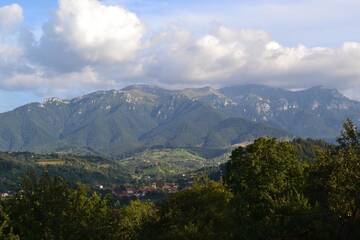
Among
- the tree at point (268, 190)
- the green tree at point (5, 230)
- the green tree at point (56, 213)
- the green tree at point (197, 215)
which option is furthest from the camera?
the tree at point (268, 190)

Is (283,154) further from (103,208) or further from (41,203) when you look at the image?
(41,203)

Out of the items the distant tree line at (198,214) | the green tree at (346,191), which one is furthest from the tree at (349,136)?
the green tree at (346,191)

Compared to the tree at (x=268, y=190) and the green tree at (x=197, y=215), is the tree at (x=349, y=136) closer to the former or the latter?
the tree at (x=268, y=190)

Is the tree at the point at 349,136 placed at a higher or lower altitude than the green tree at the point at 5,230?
higher

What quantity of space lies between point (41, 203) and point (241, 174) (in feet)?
101

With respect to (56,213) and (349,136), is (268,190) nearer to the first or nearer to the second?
(349,136)

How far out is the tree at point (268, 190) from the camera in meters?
55.7

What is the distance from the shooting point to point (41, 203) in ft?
182

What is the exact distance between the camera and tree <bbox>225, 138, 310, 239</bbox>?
2192 inches

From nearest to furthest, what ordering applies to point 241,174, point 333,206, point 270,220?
point 333,206, point 270,220, point 241,174

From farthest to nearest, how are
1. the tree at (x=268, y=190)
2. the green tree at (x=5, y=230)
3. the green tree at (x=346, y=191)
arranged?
1. the tree at (x=268, y=190)
2. the green tree at (x=346, y=191)
3. the green tree at (x=5, y=230)

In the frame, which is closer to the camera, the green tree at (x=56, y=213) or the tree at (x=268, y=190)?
the green tree at (x=56, y=213)

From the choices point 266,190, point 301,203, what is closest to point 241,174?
point 266,190

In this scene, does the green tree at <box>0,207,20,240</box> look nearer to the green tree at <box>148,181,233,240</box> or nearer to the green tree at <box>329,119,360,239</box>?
the green tree at <box>148,181,233,240</box>
